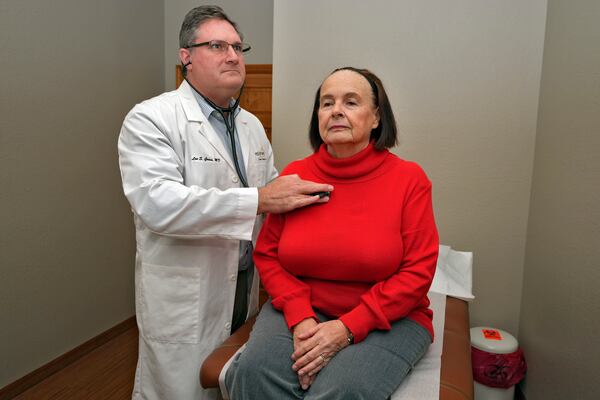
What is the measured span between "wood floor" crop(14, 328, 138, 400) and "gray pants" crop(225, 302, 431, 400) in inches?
49.2

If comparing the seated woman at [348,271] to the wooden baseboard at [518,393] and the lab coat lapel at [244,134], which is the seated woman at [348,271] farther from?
the wooden baseboard at [518,393]

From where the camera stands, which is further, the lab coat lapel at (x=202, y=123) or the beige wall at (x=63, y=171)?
the beige wall at (x=63, y=171)

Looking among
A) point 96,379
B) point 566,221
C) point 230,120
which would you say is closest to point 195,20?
point 230,120

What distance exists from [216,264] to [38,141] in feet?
4.31

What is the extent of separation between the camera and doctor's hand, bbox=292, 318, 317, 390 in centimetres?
107

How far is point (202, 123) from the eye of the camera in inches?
58.1

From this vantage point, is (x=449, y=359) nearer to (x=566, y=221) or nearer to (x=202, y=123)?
(x=566, y=221)

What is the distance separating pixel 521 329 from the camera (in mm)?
2094

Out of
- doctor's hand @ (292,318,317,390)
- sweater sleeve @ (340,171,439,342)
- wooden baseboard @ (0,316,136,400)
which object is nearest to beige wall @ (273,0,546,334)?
sweater sleeve @ (340,171,439,342)

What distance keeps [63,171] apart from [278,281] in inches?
63.1

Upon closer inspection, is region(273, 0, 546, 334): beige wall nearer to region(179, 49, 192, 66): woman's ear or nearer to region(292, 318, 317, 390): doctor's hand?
region(179, 49, 192, 66): woman's ear

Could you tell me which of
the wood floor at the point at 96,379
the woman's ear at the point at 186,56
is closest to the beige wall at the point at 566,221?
the woman's ear at the point at 186,56

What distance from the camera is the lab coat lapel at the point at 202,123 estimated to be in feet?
4.79

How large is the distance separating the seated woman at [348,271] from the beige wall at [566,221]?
2.06ft
